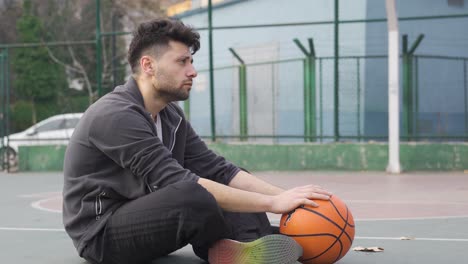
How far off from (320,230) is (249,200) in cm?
44

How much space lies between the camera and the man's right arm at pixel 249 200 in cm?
387

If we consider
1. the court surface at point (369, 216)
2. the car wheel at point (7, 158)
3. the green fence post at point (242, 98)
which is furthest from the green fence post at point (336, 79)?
the car wheel at point (7, 158)

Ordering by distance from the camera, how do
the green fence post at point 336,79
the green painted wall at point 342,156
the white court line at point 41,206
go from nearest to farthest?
the white court line at point 41,206
the green painted wall at point 342,156
the green fence post at point 336,79

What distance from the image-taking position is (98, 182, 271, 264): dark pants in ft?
12.3

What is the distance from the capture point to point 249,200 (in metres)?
3.88

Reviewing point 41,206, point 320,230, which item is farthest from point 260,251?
point 41,206

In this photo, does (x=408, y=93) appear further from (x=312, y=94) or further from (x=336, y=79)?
(x=312, y=94)

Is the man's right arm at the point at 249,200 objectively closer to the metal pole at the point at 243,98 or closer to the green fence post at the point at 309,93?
the green fence post at the point at 309,93

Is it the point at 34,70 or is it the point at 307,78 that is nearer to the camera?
the point at 307,78

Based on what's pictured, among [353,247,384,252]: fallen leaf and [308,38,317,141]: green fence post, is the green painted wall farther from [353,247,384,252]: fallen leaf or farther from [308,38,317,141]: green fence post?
[353,247,384,252]: fallen leaf

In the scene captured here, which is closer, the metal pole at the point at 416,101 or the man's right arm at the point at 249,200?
the man's right arm at the point at 249,200

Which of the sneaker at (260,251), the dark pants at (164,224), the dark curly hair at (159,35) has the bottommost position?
the sneaker at (260,251)

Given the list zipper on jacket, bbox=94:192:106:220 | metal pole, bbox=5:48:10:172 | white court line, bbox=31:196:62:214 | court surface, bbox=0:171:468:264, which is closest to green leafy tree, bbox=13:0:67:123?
metal pole, bbox=5:48:10:172

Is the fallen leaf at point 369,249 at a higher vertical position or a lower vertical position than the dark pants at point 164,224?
lower
